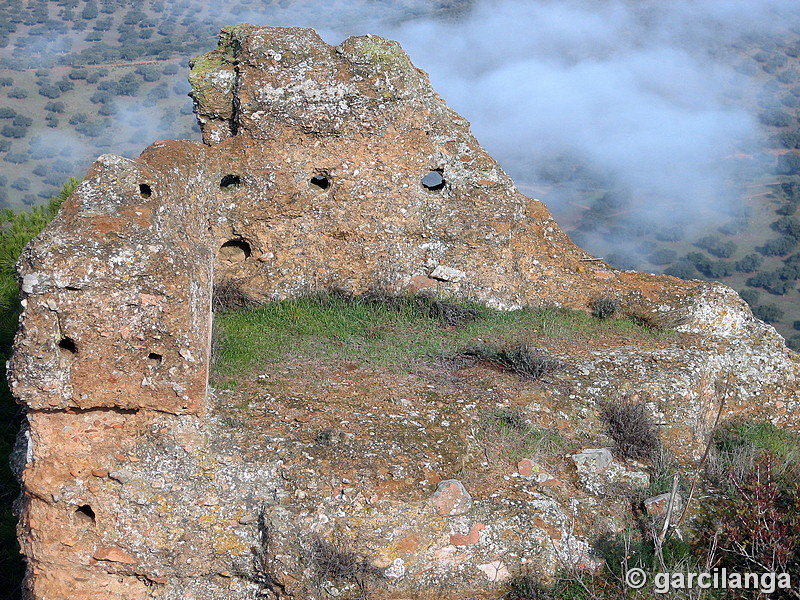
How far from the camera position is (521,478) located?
7.32 m

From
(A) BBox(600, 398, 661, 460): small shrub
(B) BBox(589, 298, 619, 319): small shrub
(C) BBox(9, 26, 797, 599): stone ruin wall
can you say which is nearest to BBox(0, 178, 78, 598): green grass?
(C) BBox(9, 26, 797, 599): stone ruin wall

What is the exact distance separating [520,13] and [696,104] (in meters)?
18.6

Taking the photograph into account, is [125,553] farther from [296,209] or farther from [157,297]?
[296,209]

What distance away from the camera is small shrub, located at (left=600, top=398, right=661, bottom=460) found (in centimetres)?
791

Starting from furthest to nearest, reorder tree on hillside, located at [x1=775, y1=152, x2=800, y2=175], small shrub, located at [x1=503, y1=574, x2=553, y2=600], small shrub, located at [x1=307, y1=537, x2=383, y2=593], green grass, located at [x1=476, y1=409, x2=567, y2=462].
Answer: tree on hillside, located at [x1=775, y1=152, x2=800, y2=175], green grass, located at [x1=476, y1=409, x2=567, y2=462], small shrub, located at [x1=503, y1=574, x2=553, y2=600], small shrub, located at [x1=307, y1=537, x2=383, y2=593]

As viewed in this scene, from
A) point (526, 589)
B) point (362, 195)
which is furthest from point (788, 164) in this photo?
point (526, 589)

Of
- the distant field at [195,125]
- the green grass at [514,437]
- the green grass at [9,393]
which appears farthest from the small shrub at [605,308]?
the distant field at [195,125]

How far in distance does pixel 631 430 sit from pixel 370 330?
10.3 ft

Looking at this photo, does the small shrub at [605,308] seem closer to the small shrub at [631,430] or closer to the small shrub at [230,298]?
the small shrub at [631,430]

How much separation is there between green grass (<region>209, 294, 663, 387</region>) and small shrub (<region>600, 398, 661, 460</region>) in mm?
1507

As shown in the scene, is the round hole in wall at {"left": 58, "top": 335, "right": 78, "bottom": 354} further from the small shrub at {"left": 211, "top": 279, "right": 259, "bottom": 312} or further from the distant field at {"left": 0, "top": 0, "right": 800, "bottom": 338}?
the distant field at {"left": 0, "top": 0, "right": 800, "bottom": 338}

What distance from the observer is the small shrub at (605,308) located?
1062 centimetres

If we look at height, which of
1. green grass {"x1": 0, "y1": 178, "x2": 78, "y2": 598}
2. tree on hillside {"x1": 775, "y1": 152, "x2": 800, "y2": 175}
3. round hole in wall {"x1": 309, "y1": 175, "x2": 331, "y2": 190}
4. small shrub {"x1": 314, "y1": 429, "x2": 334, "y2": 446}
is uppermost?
round hole in wall {"x1": 309, "y1": 175, "x2": 331, "y2": 190}

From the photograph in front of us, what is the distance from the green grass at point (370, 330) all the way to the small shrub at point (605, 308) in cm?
15
